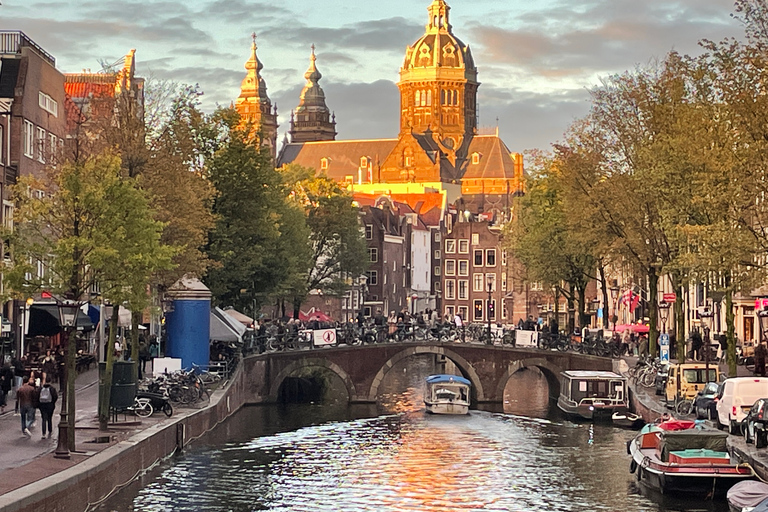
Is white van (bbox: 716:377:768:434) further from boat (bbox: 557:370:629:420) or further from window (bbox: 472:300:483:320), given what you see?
window (bbox: 472:300:483:320)

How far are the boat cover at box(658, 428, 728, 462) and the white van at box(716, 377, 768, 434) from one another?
14.8 feet

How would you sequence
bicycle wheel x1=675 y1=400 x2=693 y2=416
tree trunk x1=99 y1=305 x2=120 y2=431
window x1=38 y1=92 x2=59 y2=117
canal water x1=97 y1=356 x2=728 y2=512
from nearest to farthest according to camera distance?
canal water x1=97 y1=356 x2=728 y2=512
tree trunk x1=99 y1=305 x2=120 y2=431
bicycle wheel x1=675 y1=400 x2=693 y2=416
window x1=38 y1=92 x2=59 y2=117

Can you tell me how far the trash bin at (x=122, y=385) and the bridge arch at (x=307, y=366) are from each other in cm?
2835

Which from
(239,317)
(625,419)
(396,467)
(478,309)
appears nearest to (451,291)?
(478,309)

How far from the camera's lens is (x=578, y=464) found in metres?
51.3

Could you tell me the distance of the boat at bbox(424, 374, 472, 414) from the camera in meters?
72.0

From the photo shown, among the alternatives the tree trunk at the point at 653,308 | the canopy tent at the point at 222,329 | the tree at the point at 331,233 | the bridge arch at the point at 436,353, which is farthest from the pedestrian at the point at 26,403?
the tree at the point at 331,233

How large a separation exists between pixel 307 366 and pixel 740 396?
115 ft

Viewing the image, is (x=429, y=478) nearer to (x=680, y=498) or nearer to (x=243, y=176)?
(x=680, y=498)

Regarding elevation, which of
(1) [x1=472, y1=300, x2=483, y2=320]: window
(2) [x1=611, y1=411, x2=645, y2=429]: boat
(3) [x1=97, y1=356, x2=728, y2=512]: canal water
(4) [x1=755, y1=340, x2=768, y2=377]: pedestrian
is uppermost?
(1) [x1=472, y1=300, x2=483, y2=320]: window

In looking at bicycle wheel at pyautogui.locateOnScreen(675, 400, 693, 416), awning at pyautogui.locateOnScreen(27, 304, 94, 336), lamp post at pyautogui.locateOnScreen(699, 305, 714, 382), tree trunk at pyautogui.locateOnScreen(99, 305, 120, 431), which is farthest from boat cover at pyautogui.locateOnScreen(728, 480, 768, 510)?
awning at pyautogui.locateOnScreen(27, 304, 94, 336)

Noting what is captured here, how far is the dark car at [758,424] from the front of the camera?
41375 millimetres

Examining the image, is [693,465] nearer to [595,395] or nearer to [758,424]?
[758,424]

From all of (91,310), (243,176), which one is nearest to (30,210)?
(91,310)
